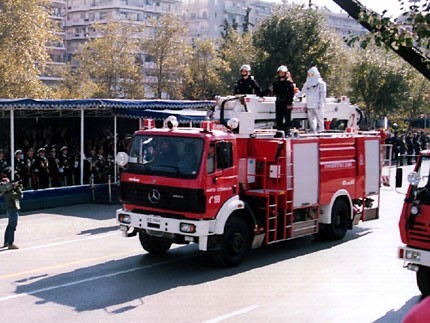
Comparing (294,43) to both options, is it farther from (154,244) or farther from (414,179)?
(414,179)

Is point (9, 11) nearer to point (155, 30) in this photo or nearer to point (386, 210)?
point (155, 30)

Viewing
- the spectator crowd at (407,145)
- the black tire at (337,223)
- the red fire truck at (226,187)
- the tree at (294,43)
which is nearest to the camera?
the red fire truck at (226,187)

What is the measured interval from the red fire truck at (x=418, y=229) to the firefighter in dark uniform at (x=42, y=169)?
13.0 m

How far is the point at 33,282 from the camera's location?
10.6m

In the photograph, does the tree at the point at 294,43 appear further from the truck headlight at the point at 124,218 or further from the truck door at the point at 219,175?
the truck headlight at the point at 124,218

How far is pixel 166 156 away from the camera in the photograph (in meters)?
11.5

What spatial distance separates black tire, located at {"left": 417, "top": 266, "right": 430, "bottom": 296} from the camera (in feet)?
31.7

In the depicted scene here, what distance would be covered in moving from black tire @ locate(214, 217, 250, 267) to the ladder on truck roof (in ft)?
2.28

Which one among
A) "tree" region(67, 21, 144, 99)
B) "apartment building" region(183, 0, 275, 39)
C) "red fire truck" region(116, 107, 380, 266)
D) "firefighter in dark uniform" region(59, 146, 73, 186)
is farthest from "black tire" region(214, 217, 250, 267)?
"apartment building" region(183, 0, 275, 39)

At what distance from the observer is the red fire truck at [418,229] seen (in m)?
9.30

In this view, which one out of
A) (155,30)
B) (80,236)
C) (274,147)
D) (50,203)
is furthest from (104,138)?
(155,30)

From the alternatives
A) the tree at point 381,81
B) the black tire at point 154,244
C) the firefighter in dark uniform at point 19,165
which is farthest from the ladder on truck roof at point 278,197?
the tree at point 381,81

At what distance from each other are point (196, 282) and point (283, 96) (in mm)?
5095

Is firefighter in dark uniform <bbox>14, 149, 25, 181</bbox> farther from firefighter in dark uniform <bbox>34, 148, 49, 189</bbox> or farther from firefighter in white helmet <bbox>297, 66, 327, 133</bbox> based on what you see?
firefighter in white helmet <bbox>297, 66, 327, 133</bbox>
